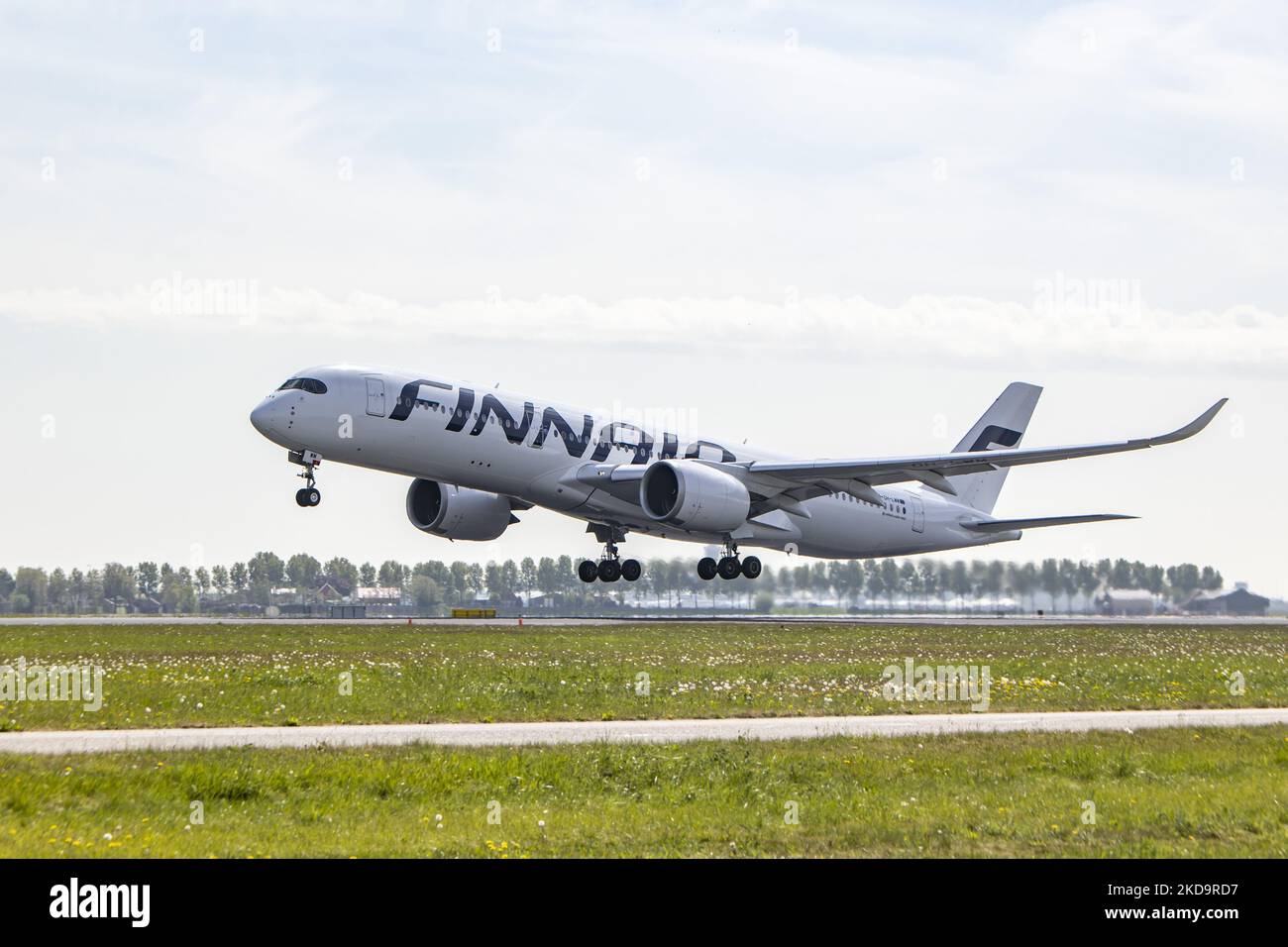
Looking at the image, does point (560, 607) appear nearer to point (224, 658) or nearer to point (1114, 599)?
point (1114, 599)

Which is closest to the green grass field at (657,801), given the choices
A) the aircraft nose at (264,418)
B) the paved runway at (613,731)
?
the paved runway at (613,731)

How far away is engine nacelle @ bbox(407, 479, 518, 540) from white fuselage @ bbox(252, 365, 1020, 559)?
5052 millimetres

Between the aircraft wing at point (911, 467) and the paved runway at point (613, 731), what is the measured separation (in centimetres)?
2001

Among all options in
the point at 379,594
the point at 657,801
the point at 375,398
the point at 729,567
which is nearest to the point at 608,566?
the point at 729,567

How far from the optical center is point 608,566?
180 feet

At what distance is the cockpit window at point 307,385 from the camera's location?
139 feet

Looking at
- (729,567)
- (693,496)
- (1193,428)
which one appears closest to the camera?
(1193,428)

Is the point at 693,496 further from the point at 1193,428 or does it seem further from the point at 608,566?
the point at 1193,428

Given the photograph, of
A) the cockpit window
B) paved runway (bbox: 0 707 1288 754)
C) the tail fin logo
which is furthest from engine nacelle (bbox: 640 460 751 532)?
paved runway (bbox: 0 707 1288 754)

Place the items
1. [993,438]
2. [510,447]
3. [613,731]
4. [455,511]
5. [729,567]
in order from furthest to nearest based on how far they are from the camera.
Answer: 1. [993,438]
2. [455,511]
3. [729,567]
4. [510,447]
5. [613,731]

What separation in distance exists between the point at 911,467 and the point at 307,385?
1984 centimetres

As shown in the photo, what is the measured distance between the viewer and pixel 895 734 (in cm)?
2120

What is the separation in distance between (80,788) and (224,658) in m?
18.4
